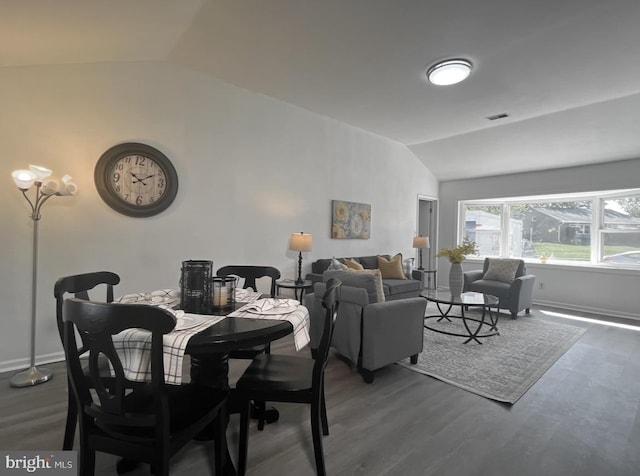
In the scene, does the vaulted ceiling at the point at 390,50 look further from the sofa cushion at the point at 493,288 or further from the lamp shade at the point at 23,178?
the sofa cushion at the point at 493,288

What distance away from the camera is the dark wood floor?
67.2 inches

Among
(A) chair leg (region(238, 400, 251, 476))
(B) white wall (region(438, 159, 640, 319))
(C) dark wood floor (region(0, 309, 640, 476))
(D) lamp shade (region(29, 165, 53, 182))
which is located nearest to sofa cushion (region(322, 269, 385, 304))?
(C) dark wood floor (region(0, 309, 640, 476))

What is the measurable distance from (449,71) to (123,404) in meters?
3.58

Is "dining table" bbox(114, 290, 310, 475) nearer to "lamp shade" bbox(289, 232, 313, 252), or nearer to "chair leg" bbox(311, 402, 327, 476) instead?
"chair leg" bbox(311, 402, 327, 476)

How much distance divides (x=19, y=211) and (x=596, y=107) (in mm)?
6407

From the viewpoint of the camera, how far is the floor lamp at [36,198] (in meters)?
2.45

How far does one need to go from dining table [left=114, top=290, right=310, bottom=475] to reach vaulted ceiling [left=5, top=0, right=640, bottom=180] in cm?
216

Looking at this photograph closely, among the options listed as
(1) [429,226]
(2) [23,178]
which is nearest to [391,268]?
(1) [429,226]

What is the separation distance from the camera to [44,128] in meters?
2.79

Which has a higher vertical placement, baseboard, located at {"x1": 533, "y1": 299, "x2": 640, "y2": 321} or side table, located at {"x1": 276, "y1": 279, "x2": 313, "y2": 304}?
side table, located at {"x1": 276, "y1": 279, "x2": 313, "y2": 304}

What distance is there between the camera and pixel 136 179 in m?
3.21

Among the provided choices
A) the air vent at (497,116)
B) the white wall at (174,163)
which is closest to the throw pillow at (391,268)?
the white wall at (174,163)

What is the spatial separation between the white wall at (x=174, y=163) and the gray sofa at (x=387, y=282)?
233mm

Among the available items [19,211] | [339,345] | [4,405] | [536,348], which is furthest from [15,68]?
[536,348]
